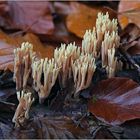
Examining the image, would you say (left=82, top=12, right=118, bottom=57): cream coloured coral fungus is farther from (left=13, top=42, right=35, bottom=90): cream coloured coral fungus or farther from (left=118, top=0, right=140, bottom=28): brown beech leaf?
(left=118, top=0, right=140, bottom=28): brown beech leaf

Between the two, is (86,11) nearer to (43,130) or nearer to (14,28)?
(14,28)

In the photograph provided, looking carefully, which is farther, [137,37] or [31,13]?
[31,13]

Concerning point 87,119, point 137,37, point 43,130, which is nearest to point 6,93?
point 43,130

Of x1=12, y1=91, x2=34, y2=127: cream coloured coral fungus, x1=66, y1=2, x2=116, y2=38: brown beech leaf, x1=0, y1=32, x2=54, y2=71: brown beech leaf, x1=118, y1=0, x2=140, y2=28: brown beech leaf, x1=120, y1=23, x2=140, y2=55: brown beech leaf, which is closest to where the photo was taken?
x1=12, y1=91, x2=34, y2=127: cream coloured coral fungus

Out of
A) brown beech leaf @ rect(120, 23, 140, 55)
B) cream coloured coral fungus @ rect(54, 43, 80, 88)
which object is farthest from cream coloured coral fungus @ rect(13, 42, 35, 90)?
brown beech leaf @ rect(120, 23, 140, 55)

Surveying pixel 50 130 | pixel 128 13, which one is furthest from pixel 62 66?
pixel 128 13
